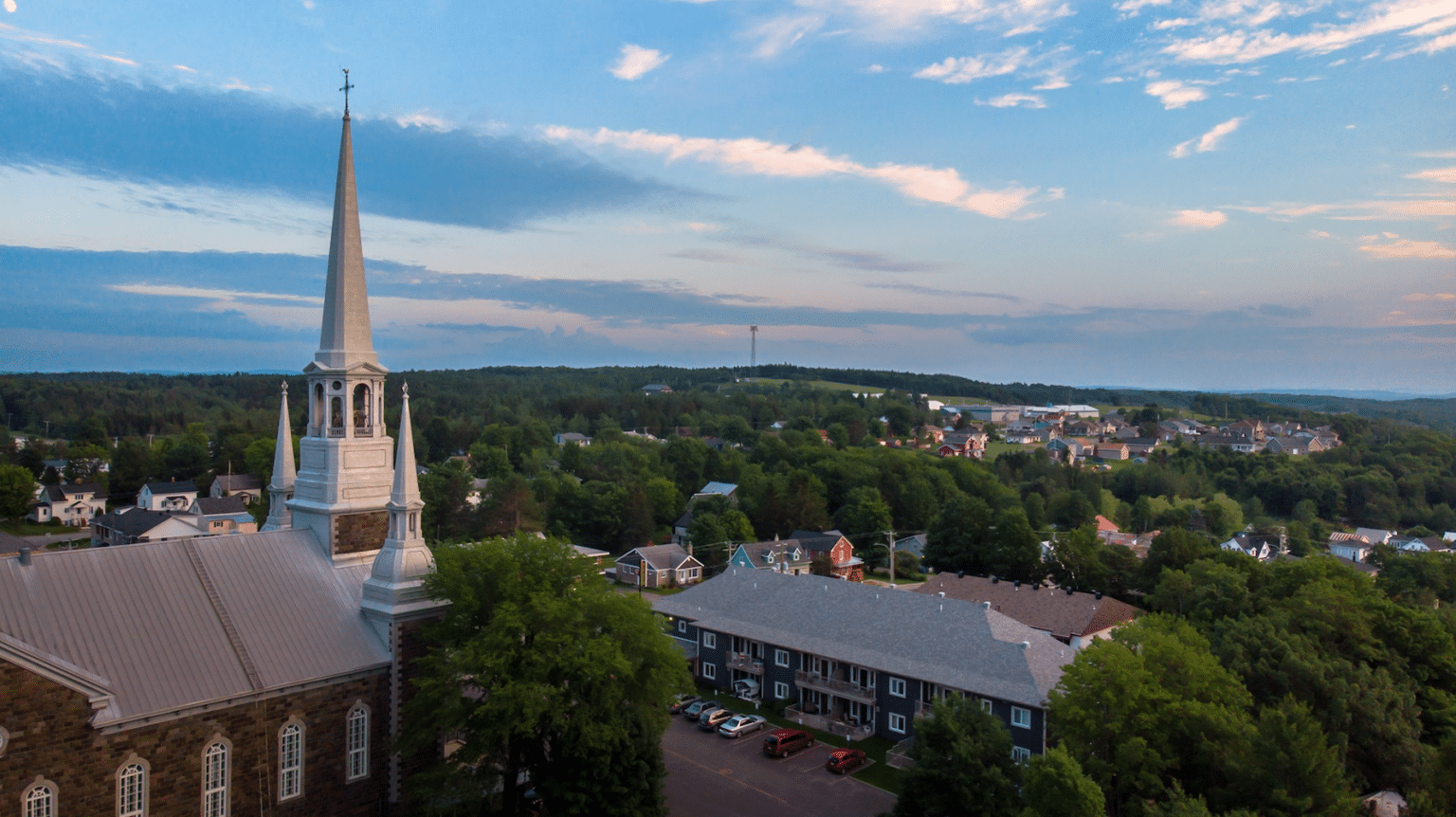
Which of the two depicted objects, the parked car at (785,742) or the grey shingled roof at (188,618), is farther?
the parked car at (785,742)

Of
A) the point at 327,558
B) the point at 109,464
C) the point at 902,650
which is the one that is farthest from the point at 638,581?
the point at 109,464

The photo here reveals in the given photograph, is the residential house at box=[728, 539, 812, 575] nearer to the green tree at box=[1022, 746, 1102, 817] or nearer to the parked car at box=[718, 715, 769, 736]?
the parked car at box=[718, 715, 769, 736]

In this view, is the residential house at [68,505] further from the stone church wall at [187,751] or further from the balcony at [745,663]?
the stone church wall at [187,751]

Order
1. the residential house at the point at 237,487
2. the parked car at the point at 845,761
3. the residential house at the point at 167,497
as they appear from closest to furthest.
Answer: the parked car at the point at 845,761, the residential house at the point at 167,497, the residential house at the point at 237,487

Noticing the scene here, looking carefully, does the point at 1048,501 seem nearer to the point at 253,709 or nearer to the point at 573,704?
the point at 573,704

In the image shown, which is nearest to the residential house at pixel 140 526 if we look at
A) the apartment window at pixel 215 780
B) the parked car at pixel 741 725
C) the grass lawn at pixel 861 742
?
the grass lawn at pixel 861 742

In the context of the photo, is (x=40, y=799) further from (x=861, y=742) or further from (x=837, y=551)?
(x=837, y=551)

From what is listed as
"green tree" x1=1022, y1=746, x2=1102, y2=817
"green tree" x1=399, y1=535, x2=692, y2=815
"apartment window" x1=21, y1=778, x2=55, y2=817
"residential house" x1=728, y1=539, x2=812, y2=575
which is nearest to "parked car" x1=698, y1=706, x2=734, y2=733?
"green tree" x1=399, y1=535, x2=692, y2=815

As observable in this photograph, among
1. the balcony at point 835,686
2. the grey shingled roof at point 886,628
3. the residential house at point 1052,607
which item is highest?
the grey shingled roof at point 886,628
